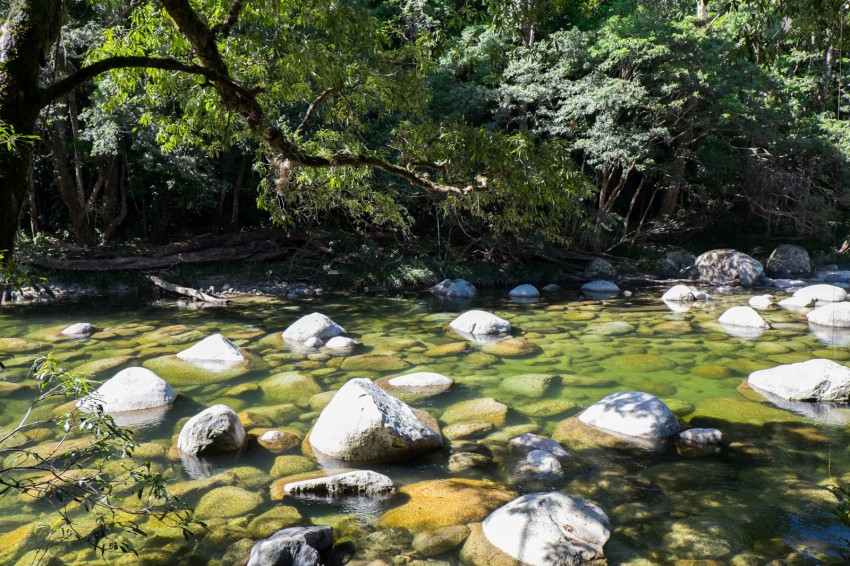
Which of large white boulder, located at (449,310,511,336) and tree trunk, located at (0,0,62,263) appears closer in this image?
tree trunk, located at (0,0,62,263)

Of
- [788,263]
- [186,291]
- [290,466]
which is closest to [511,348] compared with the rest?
[290,466]

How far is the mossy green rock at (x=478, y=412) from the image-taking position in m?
5.46

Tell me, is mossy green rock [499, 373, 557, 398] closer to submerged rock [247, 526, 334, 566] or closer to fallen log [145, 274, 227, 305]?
submerged rock [247, 526, 334, 566]

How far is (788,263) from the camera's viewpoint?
52.7 feet

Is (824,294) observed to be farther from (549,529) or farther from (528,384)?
(549,529)

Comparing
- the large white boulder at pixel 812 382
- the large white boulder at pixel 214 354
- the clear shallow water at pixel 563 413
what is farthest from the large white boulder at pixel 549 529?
the large white boulder at pixel 214 354

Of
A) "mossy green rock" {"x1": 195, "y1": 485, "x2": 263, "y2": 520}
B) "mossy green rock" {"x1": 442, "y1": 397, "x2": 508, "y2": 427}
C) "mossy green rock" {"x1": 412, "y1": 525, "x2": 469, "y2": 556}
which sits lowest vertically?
"mossy green rock" {"x1": 442, "y1": 397, "x2": 508, "y2": 427}

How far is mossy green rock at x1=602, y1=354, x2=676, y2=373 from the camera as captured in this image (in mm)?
7227

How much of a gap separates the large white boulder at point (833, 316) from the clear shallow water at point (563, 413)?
0.28 metres

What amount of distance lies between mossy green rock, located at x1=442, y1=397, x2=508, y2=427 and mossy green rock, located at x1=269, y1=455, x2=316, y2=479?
4.72 ft

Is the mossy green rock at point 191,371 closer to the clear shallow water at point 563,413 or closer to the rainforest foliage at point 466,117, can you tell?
the clear shallow water at point 563,413

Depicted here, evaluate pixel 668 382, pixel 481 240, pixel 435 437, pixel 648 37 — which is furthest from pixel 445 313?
pixel 648 37

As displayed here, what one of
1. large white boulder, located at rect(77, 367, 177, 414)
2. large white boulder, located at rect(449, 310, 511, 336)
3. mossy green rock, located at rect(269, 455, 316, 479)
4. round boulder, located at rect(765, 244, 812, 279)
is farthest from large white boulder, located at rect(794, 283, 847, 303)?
large white boulder, located at rect(77, 367, 177, 414)

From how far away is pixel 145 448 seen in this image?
4770 mm
